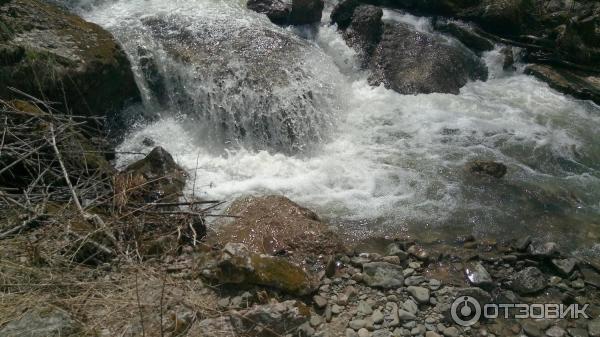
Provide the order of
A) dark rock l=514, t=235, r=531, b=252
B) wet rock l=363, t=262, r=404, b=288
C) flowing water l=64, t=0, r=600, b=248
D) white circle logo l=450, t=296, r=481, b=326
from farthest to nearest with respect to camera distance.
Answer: flowing water l=64, t=0, r=600, b=248 → dark rock l=514, t=235, r=531, b=252 → wet rock l=363, t=262, r=404, b=288 → white circle logo l=450, t=296, r=481, b=326

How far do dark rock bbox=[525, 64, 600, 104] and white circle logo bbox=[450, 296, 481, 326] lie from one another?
6.17 meters

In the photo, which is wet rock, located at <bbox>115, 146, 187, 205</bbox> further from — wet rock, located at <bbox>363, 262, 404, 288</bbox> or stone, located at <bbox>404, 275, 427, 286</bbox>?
stone, located at <bbox>404, 275, 427, 286</bbox>

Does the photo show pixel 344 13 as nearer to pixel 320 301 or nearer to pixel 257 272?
pixel 320 301

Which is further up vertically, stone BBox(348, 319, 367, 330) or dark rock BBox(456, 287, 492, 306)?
stone BBox(348, 319, 367, 330)

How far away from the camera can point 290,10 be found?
9742 millimetres

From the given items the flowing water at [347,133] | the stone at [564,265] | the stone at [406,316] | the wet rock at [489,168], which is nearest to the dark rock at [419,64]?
the flowing water at [347,133]

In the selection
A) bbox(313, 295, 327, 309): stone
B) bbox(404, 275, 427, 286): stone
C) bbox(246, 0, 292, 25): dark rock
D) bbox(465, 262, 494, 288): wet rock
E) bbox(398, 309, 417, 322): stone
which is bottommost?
bbox(465, 262, 494, 288): wet rock

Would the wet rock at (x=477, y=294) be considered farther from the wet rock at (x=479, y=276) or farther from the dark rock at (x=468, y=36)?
the dark rock at (x=468, y=36)

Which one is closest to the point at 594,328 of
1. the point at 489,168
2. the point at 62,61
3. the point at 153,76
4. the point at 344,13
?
the point at 489,168

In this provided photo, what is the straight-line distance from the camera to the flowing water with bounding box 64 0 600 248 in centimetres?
589

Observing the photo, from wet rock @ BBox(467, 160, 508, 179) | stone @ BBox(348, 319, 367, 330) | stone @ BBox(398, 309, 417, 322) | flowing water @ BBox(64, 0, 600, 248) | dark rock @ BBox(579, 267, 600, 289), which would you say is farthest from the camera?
wet rock @ BBox(467, 160, 508, 179)

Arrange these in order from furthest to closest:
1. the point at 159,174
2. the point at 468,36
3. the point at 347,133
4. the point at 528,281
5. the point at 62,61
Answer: the point at 468,36 → the point at 347,133 → the point at 62,61 → the point at 159,174 → the point at 528,281

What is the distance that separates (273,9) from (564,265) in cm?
714

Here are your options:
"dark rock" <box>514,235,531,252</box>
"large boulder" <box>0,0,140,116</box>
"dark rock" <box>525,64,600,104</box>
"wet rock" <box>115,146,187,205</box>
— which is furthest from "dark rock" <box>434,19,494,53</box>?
"wet rock" <box>115,146,187,205</box>
